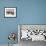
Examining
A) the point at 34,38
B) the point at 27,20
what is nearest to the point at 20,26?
the point at 27,20

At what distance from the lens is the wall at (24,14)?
5.12m

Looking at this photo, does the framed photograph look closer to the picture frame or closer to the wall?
the picture frame

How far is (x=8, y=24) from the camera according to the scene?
202 inches

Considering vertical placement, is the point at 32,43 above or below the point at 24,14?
below

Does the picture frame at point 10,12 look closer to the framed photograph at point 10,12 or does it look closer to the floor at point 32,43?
the framed photograph at point 10,12

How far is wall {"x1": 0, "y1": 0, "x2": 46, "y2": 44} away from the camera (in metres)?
5.12

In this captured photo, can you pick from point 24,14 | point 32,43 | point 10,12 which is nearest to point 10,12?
point 10,12

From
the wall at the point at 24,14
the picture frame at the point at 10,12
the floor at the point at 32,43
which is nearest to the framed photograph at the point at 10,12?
the picture frame at the point at 10,12

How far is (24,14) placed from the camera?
515cm

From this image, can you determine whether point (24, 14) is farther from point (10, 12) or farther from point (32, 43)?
point (32, 43)

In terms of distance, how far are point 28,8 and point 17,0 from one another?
545 millimetres

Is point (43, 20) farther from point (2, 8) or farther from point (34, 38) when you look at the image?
point (2, 8)

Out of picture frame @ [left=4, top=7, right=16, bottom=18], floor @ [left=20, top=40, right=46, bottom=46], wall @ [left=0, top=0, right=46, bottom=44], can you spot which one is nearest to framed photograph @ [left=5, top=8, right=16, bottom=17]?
picture frame @ [left=4, top=7, right=16, bottom=18]

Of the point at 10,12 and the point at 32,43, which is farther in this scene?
the point at 10,12
